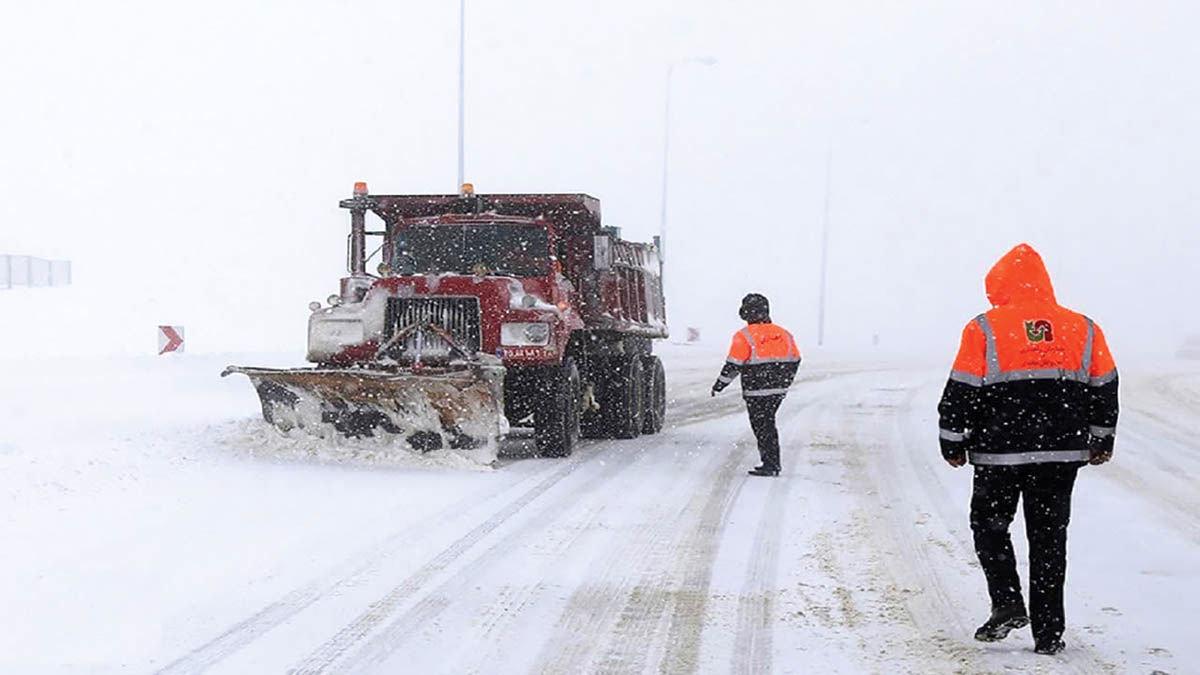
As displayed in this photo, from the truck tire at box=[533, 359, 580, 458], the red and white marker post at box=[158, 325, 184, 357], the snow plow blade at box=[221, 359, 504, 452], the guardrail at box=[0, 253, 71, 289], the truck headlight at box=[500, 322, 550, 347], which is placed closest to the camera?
the snow plow blade at box=[221, 359, 504, 452]

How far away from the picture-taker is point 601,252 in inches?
460

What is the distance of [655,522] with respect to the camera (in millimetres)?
7887

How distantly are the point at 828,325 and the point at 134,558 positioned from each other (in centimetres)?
7259

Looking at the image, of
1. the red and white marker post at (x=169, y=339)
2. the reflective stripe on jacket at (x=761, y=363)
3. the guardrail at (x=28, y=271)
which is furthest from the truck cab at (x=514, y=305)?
the guardrail at (x=28, y=271)

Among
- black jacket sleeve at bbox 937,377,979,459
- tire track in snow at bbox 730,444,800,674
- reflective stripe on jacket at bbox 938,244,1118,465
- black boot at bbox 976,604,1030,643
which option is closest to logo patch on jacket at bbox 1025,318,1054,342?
reflective stripe on jacket at bbox 938,244,1118,465

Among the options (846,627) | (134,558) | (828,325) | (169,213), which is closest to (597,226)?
(134,558)

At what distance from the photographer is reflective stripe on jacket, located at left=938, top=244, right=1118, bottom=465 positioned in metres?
4.84

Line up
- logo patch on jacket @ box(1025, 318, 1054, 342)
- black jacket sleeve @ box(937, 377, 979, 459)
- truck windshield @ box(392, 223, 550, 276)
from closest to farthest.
Answer: logo patch on jacket @ box(1025, 318, 1054, 342) → black jacket sleeve @ box(937, 377, 979, 459) → truck windshield @ box(392, 223, 550, 276)

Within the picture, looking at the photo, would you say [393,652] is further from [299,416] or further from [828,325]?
[828,325]

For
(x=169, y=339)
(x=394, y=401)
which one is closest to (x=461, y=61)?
(x=169, y=339)

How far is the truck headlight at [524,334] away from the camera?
10.5m

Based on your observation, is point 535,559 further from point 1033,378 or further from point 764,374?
point 764,374

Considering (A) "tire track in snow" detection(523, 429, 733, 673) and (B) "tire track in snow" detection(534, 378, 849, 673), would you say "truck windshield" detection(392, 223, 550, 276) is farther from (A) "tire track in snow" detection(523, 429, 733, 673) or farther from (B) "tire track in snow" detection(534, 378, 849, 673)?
(B) "tire track in snow" detection(534, 378, 849, 673)

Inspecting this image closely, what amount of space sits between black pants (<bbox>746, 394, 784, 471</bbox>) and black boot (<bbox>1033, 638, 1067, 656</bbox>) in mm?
5132
